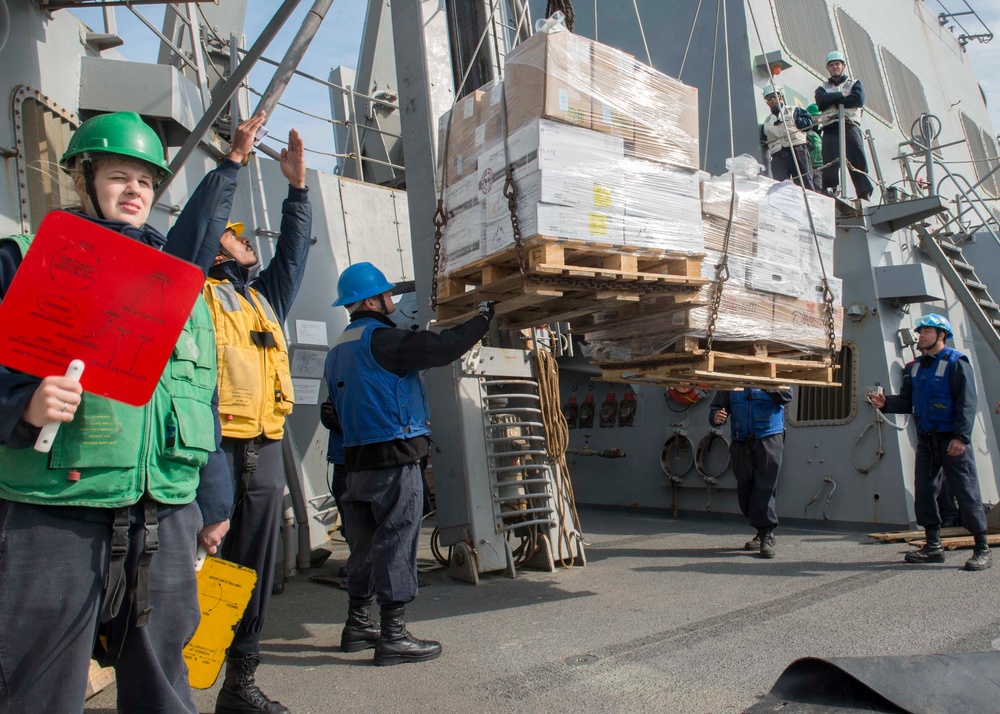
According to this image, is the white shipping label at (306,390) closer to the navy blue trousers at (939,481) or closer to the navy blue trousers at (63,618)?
the navy blue trousers at (63,618)

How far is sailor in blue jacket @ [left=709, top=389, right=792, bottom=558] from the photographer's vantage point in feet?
21.5

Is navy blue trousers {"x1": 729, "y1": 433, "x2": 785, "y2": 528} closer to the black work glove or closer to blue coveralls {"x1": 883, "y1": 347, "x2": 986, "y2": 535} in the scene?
blue coveralls {"x1": 883, "y1": 347, "x2": 986, "y2": 535}

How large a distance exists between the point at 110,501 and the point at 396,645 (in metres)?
2.15

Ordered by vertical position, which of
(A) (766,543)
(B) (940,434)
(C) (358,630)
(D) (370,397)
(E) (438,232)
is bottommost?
(A) (766,543)

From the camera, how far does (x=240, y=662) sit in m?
3.01

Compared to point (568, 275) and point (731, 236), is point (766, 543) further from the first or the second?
point (568, 275)

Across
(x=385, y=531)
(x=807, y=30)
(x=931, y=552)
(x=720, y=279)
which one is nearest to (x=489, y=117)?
(x=720, y=279)

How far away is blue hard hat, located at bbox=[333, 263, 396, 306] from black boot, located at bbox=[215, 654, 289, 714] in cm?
191

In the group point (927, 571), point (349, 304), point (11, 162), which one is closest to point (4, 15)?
point (11, 162)

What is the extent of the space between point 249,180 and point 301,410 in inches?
87.1

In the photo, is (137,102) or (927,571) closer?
(137,102)

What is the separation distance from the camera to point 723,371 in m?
5.03

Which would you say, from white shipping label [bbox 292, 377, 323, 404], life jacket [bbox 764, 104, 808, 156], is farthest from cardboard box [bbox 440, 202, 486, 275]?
life jacket [bbox 764, 104, 808, 156]

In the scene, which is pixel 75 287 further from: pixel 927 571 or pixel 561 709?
pixel 927 571
